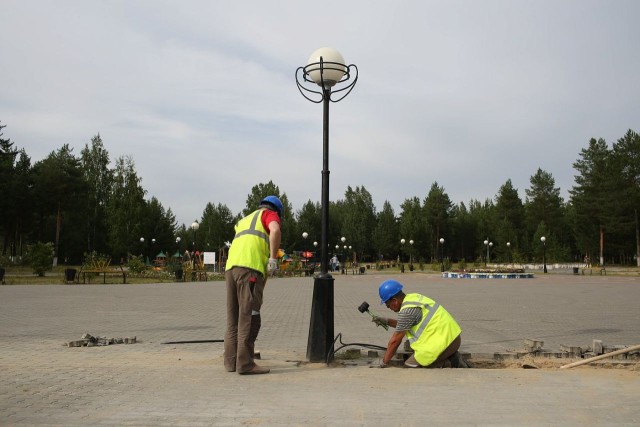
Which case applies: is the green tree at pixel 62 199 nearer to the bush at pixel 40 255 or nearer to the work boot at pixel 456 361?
the bush at pixel 40 255

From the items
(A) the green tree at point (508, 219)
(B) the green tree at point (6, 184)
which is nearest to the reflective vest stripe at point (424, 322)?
(B) the green tree at point (6, 184)

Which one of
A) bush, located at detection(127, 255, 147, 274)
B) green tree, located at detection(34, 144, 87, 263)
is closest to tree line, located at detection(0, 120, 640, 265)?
green tree, located at detection(34, 144, 87, 263)

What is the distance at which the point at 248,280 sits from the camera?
17.4ft

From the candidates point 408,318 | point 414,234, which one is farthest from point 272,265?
point 414,234

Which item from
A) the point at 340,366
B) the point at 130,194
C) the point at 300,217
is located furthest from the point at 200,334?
the point at 300,217

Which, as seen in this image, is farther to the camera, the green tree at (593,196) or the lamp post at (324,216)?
the green tree at (593,196)

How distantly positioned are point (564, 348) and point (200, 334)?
215 inches

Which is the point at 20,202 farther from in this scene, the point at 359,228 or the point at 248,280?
the point at 248,280

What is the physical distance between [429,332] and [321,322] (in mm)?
1165

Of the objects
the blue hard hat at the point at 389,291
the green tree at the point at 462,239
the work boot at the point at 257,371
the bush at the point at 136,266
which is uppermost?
the green tree at the point at 462,239

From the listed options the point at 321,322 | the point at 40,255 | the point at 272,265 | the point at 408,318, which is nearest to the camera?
the point at 272,265

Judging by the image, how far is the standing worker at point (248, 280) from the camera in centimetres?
525

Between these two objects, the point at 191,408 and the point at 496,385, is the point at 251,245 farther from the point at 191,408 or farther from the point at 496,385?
the point at 496,385

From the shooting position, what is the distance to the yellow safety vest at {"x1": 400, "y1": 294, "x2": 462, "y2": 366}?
5562mm
